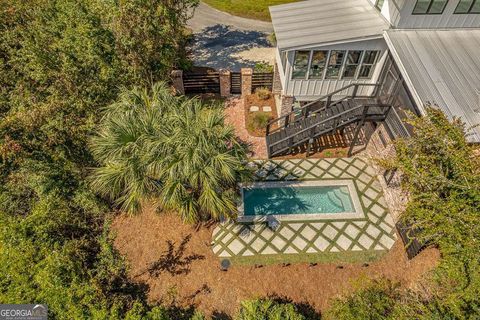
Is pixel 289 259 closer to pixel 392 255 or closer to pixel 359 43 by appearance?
pixel 392 255

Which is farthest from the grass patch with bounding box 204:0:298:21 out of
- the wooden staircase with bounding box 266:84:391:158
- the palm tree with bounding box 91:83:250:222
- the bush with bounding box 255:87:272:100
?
the palm tree with bounding box 91:83:250:222

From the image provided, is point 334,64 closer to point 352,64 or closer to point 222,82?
point 352,64

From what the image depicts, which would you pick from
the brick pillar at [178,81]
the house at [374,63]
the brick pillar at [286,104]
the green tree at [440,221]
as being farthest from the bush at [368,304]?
the brick pillar at [178,81]

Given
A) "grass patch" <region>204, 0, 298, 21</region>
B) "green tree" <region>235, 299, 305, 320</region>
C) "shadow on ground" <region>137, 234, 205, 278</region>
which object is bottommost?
"shadow on ground" <region>137, 234, 205, 278</region>

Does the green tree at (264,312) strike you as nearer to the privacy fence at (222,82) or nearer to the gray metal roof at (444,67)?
the gray metal roof at (444,67)

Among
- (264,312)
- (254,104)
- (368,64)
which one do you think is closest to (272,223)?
(264,312)

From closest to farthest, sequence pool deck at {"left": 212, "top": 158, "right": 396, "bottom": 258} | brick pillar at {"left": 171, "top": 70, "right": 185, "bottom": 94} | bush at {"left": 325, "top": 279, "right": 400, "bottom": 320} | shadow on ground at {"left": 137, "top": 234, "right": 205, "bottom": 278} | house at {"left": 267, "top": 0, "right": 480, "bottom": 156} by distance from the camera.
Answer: bush at {"left": 325, "top": 279, "right": 400, "bottom": 320}
house at {"left": 267, "top": 0, "right": 480, "bottom": 156}
shadow on ground at {"left": 137, "top": 234, "right": 205, "bottom": 278}
pool deck at {"left": 212, "top": 158, "right": 396, "bottom": 258}
brick pillar at {"left": 171, "top": 70, "right": 185, "bottom": 94}

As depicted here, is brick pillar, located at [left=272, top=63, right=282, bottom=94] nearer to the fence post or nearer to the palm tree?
the fence post
